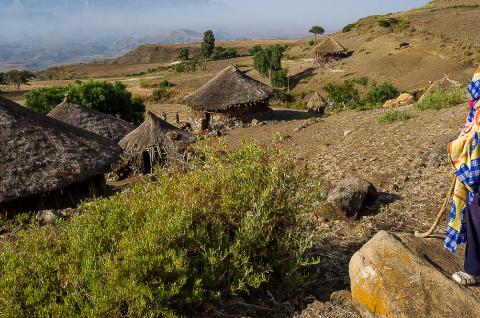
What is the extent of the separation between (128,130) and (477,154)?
18783 millimetres

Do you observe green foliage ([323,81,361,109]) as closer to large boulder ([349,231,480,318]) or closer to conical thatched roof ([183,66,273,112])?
conical thatched roof ([183,66,273,112])

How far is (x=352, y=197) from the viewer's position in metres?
6.29

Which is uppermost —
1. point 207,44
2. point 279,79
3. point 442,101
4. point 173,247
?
point 207,44

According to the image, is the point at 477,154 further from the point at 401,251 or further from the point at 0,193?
the point at 0,193

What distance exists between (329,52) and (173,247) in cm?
4937

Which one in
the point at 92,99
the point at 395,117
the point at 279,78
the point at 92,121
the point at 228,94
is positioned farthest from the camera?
the point at 279,78

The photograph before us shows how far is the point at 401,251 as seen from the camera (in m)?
3.90

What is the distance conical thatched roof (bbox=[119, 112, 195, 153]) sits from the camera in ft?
57.9

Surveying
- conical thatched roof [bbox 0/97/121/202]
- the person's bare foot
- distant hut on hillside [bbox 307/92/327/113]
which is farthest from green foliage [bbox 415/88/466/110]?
distant hut on hillside [bbox 307/92/327/113]

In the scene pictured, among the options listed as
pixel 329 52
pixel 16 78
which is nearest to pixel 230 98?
pixel 329 52

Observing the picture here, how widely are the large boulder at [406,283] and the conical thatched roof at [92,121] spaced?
57.2 ft

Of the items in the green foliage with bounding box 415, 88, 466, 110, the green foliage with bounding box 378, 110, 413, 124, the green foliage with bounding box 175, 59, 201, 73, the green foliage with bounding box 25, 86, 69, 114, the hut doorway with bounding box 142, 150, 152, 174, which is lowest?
the hut doorway with bounding box 142, 150, 152, 174

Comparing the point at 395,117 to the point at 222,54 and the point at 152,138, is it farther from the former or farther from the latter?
the point at 222,54

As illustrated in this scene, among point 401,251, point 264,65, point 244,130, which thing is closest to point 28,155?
point 401,251
